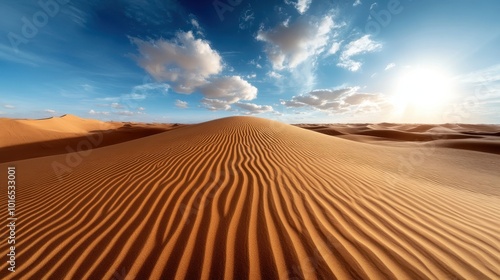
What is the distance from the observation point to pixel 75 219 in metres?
2.80

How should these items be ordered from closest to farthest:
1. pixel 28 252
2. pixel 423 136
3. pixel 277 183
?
pixel 28 252 → pixel 277 183 → pixel 423 136

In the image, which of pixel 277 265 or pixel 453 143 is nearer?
pixel 277 265

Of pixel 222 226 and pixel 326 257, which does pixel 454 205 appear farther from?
pixel 222 226

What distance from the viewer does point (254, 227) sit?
91.7 inches

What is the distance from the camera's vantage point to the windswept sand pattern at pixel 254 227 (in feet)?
5.98

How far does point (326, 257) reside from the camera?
1860mm

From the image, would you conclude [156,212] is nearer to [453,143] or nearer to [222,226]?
[222,226]

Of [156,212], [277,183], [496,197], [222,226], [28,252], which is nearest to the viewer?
[28,252]

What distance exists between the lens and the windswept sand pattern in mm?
1823

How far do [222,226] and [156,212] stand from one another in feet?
3.70

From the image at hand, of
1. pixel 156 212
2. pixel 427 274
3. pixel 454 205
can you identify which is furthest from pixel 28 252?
pixel 454 205

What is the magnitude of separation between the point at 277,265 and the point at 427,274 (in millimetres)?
1377

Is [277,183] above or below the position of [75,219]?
above

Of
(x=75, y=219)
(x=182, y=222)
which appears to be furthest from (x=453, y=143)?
(x=75, y=219)
